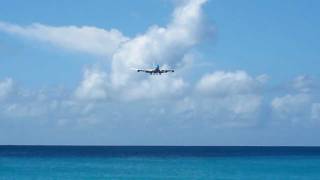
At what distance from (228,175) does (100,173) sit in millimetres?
18899

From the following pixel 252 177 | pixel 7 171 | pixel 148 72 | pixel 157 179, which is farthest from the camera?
pixel 7 171

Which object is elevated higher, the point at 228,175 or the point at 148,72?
the point at 148,72

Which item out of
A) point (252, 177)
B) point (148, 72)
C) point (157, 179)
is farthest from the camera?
point (252, 177)

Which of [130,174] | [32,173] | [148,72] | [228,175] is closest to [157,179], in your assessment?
[130,174]

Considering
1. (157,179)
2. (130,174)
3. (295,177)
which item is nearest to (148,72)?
(157,179)

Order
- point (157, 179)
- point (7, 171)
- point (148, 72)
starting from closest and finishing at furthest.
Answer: point (148, 72) → point (157, 179) → point (7, 171)

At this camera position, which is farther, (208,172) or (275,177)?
(208,172)

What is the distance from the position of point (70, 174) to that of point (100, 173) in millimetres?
4505

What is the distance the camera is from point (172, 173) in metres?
87.8

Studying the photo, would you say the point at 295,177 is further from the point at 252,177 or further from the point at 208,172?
the point at 208,172

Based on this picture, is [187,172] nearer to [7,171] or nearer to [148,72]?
[7,171]

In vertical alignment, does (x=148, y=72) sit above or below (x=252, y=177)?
above

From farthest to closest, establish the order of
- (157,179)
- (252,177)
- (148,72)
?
(252,177) → (157,179) → (148,72)

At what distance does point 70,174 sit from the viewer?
283 ft
